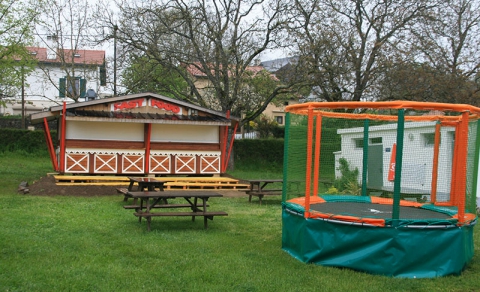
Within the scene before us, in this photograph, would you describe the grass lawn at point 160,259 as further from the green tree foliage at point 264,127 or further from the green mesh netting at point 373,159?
the green tree foliage at point 264,127

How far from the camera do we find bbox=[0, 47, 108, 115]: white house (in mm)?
28891

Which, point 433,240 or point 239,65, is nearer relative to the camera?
point 433,240

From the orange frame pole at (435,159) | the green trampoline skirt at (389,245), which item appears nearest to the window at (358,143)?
the orange frame pole at (435,159)

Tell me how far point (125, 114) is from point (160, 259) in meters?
12.3

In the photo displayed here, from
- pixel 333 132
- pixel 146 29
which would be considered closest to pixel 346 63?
pixel 146 29

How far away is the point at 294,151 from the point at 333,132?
1.16m

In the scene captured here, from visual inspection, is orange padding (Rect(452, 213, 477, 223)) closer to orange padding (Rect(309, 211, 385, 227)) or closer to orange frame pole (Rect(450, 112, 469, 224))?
orange frame pole (Rect(450, 112, 469, 224))

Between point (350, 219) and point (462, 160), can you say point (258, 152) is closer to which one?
point (462, 160)

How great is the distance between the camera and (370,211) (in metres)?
7.97

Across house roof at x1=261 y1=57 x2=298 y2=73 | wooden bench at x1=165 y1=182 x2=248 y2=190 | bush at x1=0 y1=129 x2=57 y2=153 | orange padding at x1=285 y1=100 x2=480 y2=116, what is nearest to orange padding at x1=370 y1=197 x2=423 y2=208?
orange padding at x1=285 y1=100 x2=480 y2=116

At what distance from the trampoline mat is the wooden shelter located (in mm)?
10745

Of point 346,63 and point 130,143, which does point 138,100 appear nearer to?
point 130,143

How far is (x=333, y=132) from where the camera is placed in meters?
9.07

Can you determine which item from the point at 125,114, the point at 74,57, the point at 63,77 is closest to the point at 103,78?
the point at 74,57
